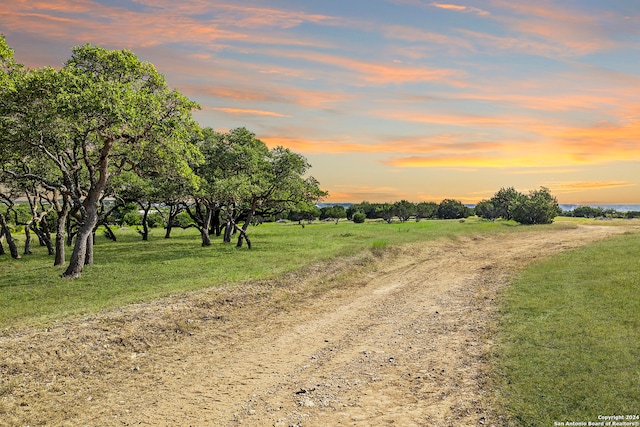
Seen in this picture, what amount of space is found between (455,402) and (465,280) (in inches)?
693

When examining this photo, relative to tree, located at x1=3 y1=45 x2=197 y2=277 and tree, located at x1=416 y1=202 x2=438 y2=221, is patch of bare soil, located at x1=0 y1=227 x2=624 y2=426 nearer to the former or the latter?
tree, located at x1=3 y1=45 x2=197 y2=277

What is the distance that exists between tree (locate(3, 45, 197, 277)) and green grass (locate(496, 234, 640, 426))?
72.5 feet

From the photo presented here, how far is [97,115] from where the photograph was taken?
22.4 metres

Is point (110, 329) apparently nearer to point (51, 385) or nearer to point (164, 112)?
point (51, 385)

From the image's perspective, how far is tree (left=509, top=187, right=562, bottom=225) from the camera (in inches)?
3674

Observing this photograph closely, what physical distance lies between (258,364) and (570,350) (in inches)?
402

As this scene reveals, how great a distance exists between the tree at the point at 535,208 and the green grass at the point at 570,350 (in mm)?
78353

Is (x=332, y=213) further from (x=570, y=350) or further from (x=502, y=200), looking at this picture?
(x=570, y=350)

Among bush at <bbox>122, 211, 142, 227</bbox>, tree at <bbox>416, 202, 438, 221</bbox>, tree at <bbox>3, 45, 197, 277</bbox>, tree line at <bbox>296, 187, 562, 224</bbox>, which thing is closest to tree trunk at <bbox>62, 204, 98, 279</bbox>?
tree at <bbox>3, 45, 197, 277</bbox>

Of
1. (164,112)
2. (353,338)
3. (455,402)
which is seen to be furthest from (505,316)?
(164,112)

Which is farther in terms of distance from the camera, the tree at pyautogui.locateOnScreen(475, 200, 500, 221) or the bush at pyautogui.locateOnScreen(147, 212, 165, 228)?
the tree at pyautogui.locateOnScreen(475, 200, 500, 221)

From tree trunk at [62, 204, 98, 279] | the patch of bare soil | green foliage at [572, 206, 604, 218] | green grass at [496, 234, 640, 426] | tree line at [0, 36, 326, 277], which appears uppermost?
tree line at [0, 36, 326, 277]

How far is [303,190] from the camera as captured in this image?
4628cm

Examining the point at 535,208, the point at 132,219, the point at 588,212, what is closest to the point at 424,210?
the point at 535,208
